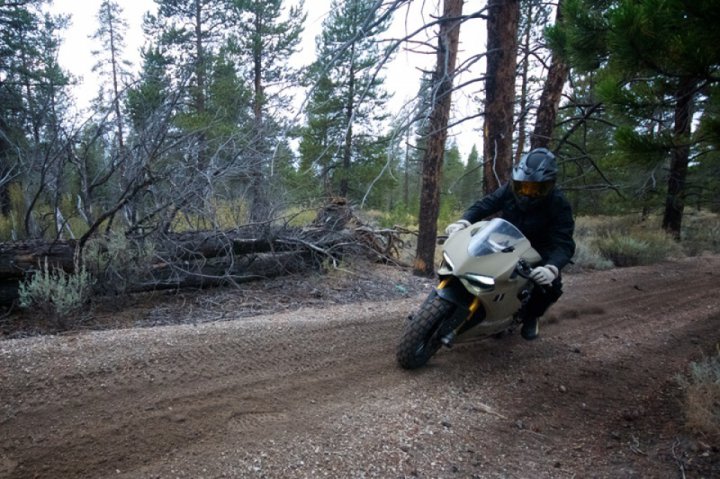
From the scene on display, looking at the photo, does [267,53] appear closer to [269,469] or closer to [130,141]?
[130,141]

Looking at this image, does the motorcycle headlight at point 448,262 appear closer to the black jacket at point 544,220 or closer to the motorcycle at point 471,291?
the motorcycle at point 471,291

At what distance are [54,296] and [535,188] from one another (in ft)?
16.8

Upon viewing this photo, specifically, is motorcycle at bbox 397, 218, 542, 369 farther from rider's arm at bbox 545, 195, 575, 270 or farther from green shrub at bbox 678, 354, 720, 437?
green shrub at bbox 678, 354, 720, 437

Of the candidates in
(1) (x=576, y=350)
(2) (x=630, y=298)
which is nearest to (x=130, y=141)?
(1) (x=576, y=350)

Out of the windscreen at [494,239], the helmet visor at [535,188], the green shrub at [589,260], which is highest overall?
the helmet visor at [535,188]

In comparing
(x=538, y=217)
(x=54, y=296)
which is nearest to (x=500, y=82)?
(x=538, y=217)

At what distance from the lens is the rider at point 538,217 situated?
3.62 metres

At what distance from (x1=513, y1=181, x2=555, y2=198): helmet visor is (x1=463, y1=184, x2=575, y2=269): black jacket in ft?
0.70

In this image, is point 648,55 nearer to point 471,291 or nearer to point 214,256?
point 471,291

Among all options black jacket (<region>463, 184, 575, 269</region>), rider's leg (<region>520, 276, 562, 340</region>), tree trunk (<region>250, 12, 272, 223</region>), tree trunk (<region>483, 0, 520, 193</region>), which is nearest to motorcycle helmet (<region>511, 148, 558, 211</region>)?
black jacket (<region>463, 184, 575, 269</region>)

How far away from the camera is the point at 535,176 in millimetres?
3590

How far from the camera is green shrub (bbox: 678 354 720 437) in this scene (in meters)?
2.68

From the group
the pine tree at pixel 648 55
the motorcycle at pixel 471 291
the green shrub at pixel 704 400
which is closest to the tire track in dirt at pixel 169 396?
the motorcycle at pixel 471 291

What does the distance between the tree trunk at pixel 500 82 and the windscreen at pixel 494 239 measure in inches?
101
